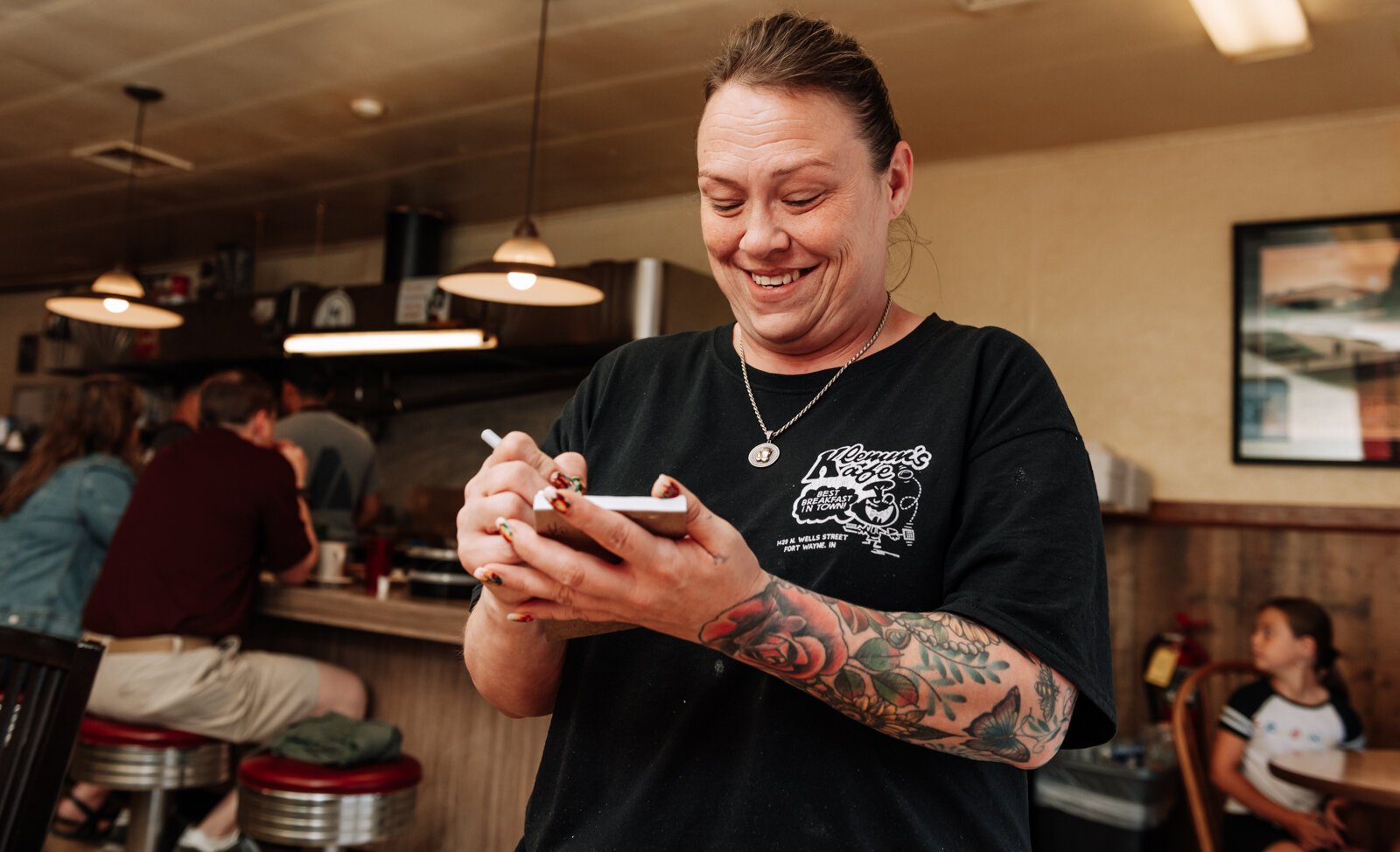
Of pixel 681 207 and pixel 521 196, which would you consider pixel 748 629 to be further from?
pixel 521 196

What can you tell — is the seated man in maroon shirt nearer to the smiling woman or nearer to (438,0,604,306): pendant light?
(438,0,604,306): pendant light

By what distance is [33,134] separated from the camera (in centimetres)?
556

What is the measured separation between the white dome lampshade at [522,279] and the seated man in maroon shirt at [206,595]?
2.73ft

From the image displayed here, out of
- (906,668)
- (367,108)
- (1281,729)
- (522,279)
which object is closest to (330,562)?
(522,279)

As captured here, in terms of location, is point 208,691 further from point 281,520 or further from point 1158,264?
point 1158,264

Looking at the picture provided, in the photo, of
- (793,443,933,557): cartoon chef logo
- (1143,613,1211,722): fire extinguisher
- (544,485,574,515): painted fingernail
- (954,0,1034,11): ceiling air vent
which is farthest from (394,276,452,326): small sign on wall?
(544,485,574,515): painted fingernail

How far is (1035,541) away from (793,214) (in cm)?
38

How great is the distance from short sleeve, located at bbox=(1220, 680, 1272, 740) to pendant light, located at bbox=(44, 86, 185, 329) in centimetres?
457

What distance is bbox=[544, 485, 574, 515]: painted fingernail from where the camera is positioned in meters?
0.70

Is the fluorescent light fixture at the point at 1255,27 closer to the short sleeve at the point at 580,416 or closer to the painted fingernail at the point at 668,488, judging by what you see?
the short sleeve at the point at 580,416

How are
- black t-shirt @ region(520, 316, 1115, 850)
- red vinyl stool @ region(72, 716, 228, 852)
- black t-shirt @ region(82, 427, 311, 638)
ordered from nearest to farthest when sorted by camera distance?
black t-shirt @ region(520, 316, 1115, 850), red vinyl stool @ region(72, 716, 228, 852), black t-shirt @ region(82, 427, 311, 638)

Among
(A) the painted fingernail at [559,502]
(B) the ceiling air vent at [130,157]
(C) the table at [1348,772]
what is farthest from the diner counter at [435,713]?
(B) the ceiling air vent at [130,157]

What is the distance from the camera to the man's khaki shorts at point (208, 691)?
3.25m

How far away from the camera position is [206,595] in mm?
3396
